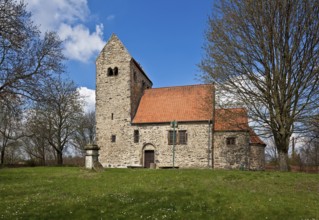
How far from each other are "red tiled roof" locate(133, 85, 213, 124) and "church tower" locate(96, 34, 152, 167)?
1171mm

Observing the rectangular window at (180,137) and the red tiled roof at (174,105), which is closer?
the rectangular window at (180,137)

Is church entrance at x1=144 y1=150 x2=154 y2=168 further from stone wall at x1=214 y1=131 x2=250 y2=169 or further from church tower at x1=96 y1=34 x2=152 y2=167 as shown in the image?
stone wall at x1=214 y1=131 x2=250 y2=169

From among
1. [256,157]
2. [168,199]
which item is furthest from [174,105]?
[168,199]

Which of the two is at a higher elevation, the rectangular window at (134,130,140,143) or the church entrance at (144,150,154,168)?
the rectangular window at (134,130,140,143)

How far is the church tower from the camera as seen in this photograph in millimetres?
25547

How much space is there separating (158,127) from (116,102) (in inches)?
215

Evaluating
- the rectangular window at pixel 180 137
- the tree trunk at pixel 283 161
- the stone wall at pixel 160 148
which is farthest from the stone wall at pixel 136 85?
the tree trunk at pixel 283 161

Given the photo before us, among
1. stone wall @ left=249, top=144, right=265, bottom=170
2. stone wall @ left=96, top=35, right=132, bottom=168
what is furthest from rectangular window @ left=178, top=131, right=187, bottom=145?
stone wall @ left=249, top=144, right=265, bottom=170

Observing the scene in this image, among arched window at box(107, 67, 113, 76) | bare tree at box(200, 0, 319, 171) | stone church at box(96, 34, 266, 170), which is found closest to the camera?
bare tree at box(200, 0, 319, 171)

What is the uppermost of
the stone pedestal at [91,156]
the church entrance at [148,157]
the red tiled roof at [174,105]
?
the red tiled roof at [174,105]

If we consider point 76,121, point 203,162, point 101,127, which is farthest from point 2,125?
point 203,162

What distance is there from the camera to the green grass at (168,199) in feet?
23.6

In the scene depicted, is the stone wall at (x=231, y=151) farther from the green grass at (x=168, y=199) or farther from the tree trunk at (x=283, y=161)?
the green grass at (x=168, y=199)

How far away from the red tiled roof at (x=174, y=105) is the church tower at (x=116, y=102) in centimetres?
117
